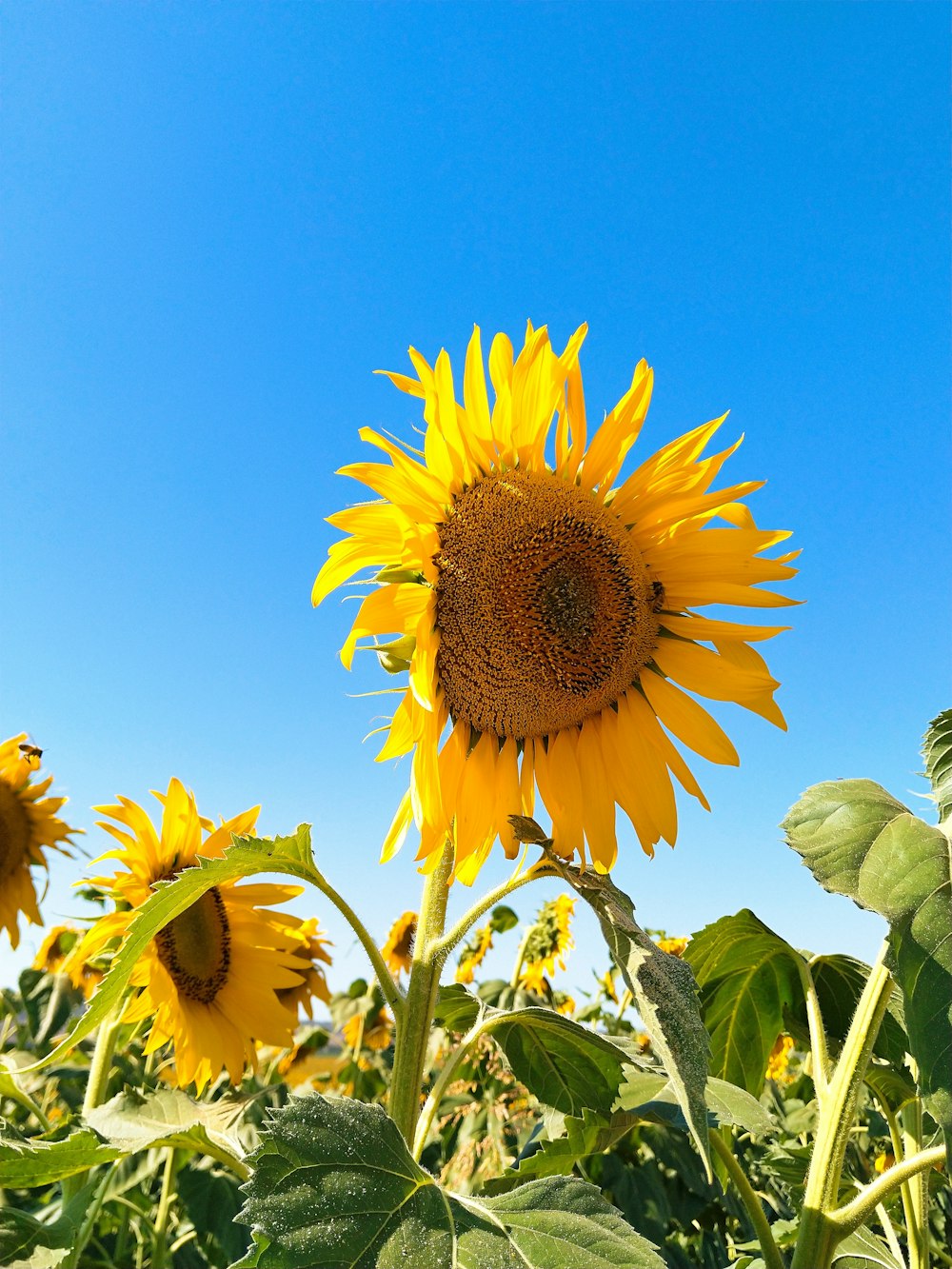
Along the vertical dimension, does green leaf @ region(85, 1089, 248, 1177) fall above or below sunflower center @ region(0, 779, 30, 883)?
below

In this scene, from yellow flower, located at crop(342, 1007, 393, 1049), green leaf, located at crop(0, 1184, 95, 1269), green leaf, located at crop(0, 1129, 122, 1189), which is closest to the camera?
green leaf, located at crop(0, 1129, 122, 1189)

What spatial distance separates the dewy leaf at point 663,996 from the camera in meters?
1.16

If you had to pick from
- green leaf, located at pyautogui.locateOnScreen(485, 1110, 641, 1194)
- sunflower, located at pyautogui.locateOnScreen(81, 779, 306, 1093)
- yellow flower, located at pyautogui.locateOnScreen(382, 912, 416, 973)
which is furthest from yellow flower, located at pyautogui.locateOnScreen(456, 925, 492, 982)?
green leaf, located at pyautogui.locateOnScreen(485, 1110, 641, 1194)

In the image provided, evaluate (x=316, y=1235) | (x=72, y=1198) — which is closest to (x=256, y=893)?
(x=72, y=1198)

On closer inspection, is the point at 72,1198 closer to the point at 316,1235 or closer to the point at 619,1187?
the point at 316,1235

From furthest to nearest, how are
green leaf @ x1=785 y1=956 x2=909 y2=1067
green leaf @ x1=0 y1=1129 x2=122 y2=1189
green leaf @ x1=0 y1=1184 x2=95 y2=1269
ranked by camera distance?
green leaf @ x1=785 y1=956 x2=909 y2=1067 < green leaf @ x1=0 y1=1184 x2=95 y2=1269 < green leaf @ x1=0 y1=1129 x2=122 y2=1189

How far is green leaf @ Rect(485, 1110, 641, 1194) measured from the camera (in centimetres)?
180

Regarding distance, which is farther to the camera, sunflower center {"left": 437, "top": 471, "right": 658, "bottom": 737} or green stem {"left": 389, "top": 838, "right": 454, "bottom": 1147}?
sunflower center {"left": 437, "top": 471, "right": 658, "bottom": 737}

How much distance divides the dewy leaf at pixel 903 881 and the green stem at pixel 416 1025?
0.61 m

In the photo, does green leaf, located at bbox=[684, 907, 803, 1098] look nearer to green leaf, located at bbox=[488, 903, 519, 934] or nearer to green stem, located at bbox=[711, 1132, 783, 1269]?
green stem, located at bbox=[711, 1132, 783, 1269]

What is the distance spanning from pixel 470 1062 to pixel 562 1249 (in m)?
3.03

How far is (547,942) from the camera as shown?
5164mm

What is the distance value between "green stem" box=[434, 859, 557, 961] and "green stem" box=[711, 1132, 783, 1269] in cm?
53

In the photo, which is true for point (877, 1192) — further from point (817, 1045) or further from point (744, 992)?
point (744, 992)
